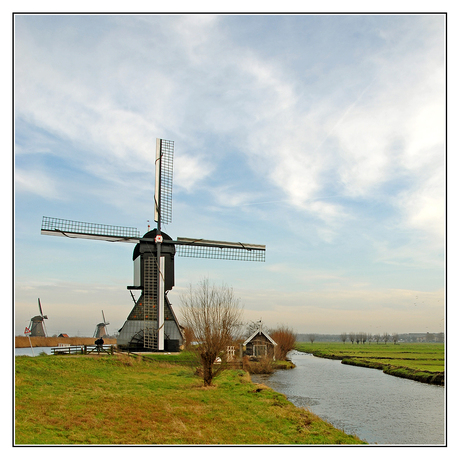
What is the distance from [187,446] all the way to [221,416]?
11.9ft

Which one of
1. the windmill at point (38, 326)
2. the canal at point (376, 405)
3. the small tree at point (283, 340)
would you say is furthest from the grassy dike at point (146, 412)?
the windmill at point (38, 326)

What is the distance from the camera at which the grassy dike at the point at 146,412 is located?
9.22 m

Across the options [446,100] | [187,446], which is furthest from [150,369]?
[446,100]

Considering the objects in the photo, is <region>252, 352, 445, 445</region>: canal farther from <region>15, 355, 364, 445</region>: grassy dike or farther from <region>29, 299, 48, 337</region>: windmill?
<region>29, 299, 48, 337</region>: windmill

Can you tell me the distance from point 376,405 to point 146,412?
11945 millimetres

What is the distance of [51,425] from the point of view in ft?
31.0

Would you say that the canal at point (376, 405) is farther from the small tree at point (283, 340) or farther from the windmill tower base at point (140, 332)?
the small tree at point (283, 340)

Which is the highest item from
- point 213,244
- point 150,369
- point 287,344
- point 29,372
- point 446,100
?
point 446,100

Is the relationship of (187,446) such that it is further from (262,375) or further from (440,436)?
(262,375)

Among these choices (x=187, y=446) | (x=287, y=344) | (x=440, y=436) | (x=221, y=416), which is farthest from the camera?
(x=287, y=344)

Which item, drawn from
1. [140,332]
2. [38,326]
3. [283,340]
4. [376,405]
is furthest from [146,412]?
[38,326]

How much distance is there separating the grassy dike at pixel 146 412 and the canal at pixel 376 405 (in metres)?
2.37

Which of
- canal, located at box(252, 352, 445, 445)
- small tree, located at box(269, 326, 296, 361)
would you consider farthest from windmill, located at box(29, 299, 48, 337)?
canal, located at box(252, 352, 445, 445)

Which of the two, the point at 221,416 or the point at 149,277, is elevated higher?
the point at 149,277
